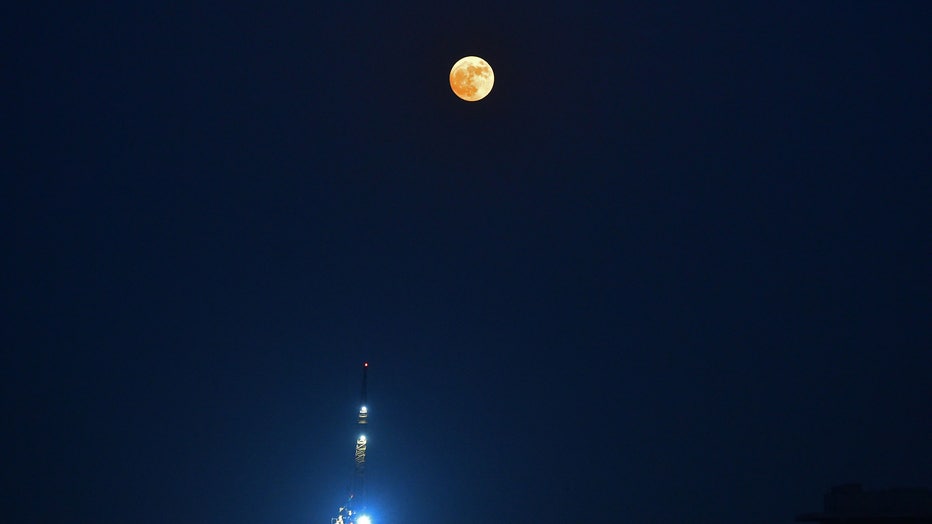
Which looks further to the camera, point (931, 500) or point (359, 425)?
point (359, 425)

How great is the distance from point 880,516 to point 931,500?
2.95 meters

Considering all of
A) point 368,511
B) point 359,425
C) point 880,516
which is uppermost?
point 359,425

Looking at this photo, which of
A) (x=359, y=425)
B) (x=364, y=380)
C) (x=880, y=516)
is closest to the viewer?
(x=880, y=516)

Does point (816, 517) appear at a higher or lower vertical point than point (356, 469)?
lower

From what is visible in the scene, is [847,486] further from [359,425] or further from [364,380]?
[359,425]

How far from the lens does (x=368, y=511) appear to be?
177500mm

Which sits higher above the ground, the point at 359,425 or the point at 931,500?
the point at 359,425

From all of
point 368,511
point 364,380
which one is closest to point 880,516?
point 364,380

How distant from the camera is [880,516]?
175 ft

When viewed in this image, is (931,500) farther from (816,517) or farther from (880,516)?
(816,517)

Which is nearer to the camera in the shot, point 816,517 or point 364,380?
point 816,517

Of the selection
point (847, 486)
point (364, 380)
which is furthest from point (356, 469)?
point (847, 486)

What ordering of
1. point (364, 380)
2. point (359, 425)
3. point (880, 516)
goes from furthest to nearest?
1. point (359, 425)
2. point (364, 380)
3. point (880, 516)

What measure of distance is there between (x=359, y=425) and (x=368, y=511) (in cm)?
1573
